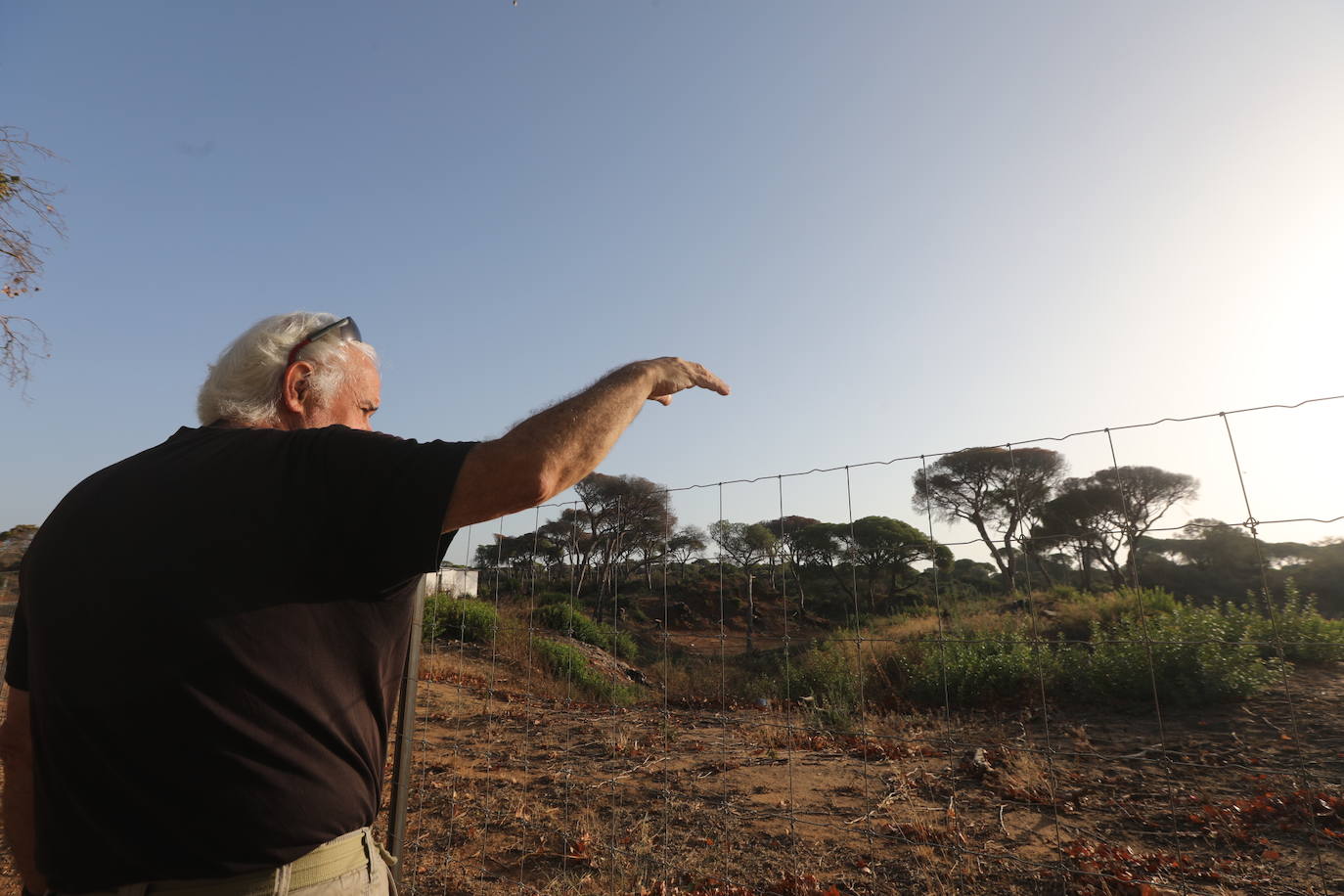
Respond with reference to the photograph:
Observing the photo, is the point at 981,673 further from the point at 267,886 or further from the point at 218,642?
the point at 218,642

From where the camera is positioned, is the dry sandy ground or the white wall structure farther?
the dry sandy ground

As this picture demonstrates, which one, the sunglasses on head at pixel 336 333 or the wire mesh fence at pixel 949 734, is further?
the wire mesh fence at pixel 949 734

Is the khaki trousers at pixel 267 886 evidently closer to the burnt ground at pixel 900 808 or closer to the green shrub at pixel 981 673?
the burnt ground at pixel 900 808

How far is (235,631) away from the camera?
1.09m

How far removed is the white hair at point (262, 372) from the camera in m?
1.41

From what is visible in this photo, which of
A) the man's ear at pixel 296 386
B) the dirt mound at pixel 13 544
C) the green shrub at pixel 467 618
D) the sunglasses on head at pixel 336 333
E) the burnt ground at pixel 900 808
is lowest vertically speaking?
the burnt ground at pixel 900 808

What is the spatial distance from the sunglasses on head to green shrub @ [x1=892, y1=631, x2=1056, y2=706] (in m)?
6.41

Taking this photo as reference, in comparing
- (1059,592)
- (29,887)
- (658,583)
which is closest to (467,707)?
(658,583)

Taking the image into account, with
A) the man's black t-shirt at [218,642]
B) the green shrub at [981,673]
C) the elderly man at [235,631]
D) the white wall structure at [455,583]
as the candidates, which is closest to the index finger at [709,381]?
the elderly man at [235,631]

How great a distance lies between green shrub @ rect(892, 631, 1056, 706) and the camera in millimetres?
6668

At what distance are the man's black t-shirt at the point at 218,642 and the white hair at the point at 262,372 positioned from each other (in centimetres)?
24

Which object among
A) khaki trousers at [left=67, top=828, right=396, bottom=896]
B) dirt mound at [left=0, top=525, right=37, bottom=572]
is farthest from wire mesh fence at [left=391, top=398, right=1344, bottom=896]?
dirt mound at [left=0, top=525, right=37, bottom=572]

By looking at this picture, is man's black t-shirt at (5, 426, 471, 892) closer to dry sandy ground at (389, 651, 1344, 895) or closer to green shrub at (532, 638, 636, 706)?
dry sandy ground at (389, 651, 1344, 895)

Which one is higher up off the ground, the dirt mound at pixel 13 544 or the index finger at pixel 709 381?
the dirt mound at pixel 13 544
